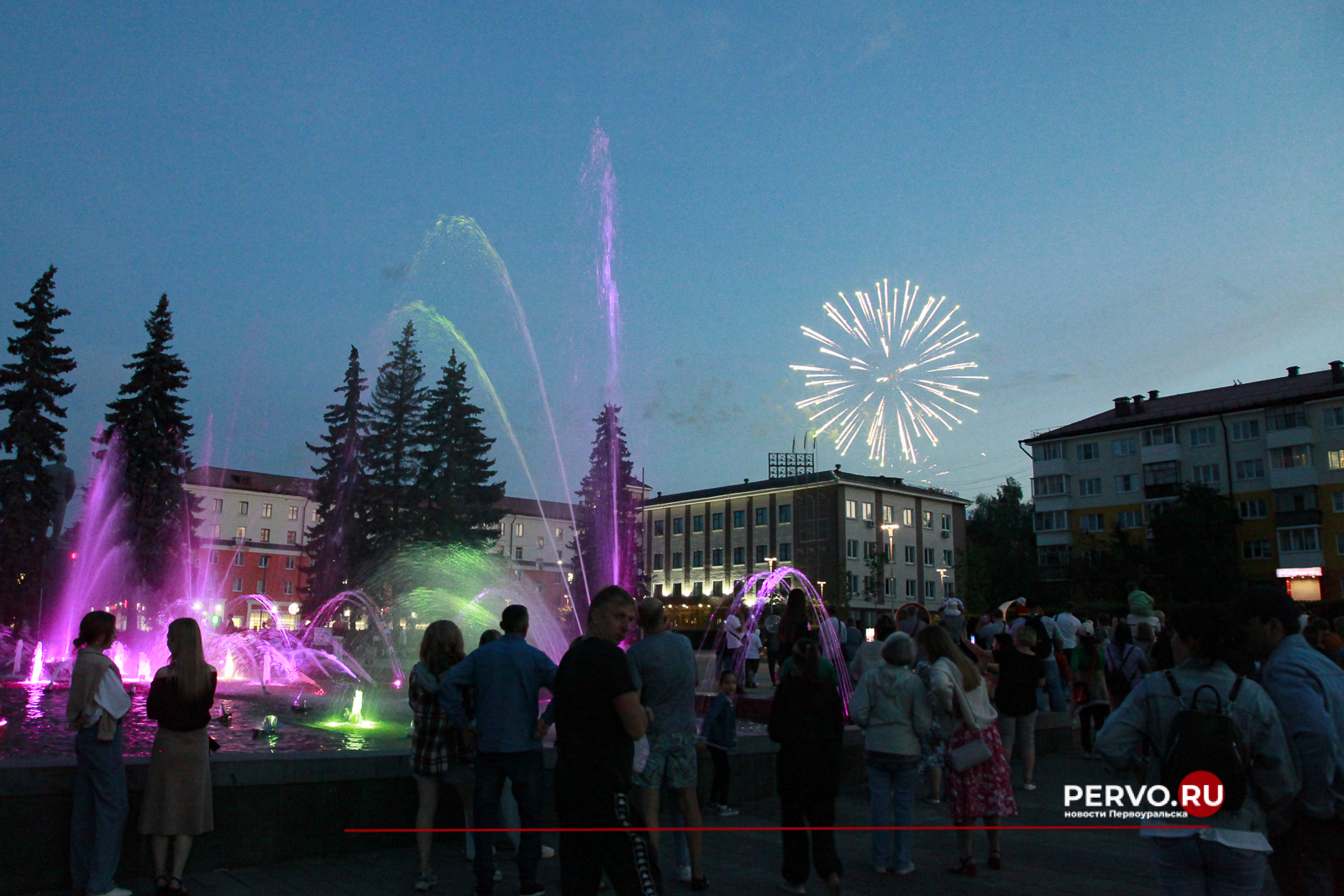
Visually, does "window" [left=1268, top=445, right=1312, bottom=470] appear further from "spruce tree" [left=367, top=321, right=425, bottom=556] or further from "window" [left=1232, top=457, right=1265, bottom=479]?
"spruce tree" [left=367, top=321, right=425, bottom=556]

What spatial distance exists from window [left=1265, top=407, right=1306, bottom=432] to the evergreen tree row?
51.5 m

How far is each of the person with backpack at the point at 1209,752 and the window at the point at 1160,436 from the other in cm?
7382

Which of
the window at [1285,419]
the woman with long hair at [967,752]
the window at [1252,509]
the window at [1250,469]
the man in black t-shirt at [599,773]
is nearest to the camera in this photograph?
the man in black t-shirt at [599,773]

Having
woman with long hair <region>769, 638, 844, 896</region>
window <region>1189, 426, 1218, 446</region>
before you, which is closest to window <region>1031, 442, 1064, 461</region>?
window <region>1189, 426, 1218, 446</region>

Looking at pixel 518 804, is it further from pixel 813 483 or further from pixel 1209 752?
pixel 813 483

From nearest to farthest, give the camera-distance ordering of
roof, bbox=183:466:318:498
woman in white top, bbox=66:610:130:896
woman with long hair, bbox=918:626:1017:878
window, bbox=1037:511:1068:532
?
woman in white top, bbox=66:610:130:896 < woman with long hair, bbox=918:626:1017:878 < window, bbox=1037:511:1068:532 < roof, bbox=183:466:318:498

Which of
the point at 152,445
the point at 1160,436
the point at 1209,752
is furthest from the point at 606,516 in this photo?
the point at 1209,752

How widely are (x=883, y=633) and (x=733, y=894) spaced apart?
609cm

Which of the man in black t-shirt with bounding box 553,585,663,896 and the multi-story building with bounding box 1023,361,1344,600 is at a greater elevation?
the multi-story building with bounding box 1023,361,1344,600

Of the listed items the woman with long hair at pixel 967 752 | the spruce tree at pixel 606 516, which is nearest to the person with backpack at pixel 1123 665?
the woman with long hair at pixel 967 752

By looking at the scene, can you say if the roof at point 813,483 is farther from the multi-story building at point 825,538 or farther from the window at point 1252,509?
the window at point 1252,509

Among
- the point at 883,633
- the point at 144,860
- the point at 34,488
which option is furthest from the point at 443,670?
the point at 34,488

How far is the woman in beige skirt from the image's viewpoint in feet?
19.9

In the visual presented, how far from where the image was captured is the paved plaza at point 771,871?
6.52 meters
